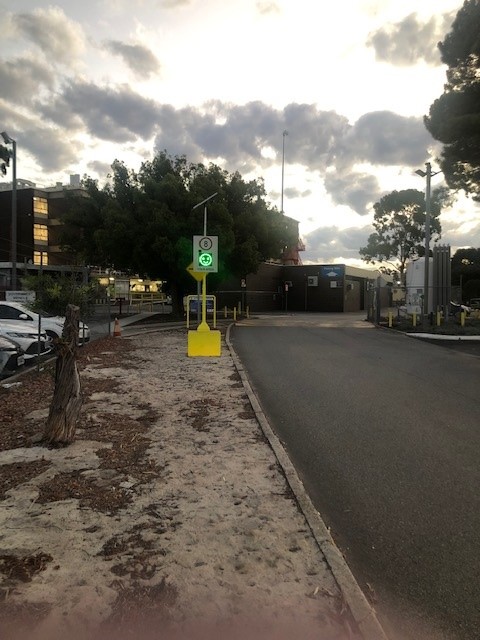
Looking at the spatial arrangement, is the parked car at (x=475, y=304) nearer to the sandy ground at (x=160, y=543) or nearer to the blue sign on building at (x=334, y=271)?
the blue sign on building at (x=334, y=271)

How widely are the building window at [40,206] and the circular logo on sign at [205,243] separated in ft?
166

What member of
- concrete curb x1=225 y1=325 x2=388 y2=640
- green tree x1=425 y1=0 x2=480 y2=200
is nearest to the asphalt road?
concrete curb x1=225 y1=325 x2=388 y2=640

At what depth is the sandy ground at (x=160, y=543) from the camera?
268cm

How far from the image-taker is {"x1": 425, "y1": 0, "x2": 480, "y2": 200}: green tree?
70.8 ft

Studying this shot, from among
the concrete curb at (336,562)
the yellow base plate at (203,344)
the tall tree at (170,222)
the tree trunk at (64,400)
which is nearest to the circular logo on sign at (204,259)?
the yellow base plate at (203,344)

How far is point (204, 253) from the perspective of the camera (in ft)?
40.0

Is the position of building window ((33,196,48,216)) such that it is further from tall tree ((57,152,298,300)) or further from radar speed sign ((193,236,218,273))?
radar speed sign ((193,236,218,273))

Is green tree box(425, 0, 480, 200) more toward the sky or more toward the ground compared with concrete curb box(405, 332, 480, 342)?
more toward the sky

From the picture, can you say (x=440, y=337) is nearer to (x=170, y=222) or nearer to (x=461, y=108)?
(x=461, y=108)

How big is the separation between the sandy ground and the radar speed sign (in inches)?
249

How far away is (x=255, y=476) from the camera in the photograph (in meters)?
4.79

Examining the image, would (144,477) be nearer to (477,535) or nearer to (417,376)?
(477,535)

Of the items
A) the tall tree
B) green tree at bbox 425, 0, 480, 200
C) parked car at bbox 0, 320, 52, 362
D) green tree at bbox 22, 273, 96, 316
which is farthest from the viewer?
the tall tree

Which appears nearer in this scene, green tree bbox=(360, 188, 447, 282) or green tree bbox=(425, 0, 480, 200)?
green tree bbox=(425, 0, 480, 200)
